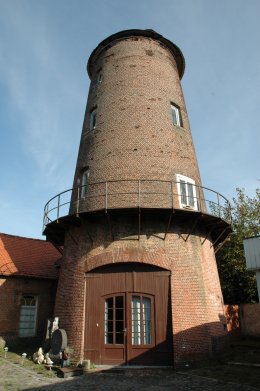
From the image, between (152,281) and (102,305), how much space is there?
1844mm

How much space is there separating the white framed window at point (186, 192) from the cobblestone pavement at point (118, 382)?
5.63m

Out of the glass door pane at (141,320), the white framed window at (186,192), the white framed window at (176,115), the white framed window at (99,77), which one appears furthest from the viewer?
the white framed window at (99,77)

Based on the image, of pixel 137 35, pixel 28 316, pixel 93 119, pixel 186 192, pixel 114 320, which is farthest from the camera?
pixel 28 316

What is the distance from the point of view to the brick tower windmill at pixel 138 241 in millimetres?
11078

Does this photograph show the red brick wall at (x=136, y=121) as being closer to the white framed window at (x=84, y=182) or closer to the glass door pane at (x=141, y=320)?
the white framed window at (x=84, y=182)

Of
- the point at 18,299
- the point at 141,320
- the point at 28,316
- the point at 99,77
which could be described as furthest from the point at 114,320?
the point at 99,77

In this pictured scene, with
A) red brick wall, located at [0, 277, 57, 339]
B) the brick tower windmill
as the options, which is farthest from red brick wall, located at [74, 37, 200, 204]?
red brick wall, located at [0, 277, 57, 339]

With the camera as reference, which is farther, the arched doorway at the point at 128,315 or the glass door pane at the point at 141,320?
the glass door pane at the point at 141,320

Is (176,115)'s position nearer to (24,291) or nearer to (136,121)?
(136,121)

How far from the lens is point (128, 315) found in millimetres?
11156

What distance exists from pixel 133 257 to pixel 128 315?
6.05ft

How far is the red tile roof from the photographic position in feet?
57.0

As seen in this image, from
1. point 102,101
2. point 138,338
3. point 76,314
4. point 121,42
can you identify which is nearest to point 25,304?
point 76,314

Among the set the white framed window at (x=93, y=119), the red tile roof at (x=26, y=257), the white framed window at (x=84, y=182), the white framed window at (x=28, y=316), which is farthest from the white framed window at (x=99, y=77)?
the white framed window at (x=28, y=316)
